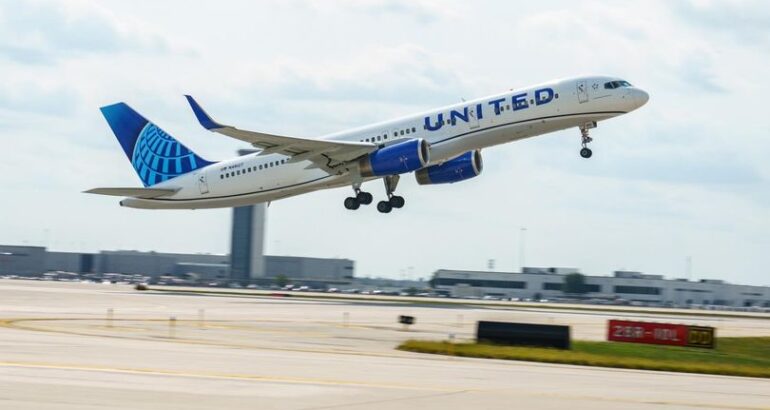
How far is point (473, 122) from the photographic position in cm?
5462

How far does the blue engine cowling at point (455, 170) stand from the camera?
6122cm

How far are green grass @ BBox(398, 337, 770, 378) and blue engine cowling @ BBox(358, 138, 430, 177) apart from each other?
698 inches

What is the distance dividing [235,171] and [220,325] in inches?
968

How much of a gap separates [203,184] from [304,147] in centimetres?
1006

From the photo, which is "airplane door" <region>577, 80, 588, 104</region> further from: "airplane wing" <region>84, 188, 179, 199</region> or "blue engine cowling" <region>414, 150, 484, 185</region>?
"airplane wing" <region>84, 188, 179, 199</region>

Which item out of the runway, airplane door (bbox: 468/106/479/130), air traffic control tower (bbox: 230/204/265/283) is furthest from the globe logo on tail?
air traffic control tower (bbox: 230/204/265/283)

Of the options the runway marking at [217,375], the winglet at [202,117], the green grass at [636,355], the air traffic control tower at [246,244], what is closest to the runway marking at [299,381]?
the runway marking at [217,375]

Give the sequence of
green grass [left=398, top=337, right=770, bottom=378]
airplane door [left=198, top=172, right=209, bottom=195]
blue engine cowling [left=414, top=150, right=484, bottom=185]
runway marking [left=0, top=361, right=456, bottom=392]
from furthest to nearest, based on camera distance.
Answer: airplane door [left=198, top=172, right=209, bottom=195] < blue engine cowling [left=414, top=150, right=484, bottom=185] < green grass [left=398, top=337, right=770, bottom=378] < runway marking [left=0, top=361, right=456, bottom=392]

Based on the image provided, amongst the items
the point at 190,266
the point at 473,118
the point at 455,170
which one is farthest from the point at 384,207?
the point at 190,266

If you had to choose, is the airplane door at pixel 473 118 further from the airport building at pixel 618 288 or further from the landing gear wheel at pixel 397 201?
the airport building at pixel 618 288

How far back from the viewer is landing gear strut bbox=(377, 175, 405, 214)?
6191 centimetres

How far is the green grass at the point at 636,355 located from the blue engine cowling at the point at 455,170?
68.5ft

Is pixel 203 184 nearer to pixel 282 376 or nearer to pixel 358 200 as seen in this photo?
pixel 358 200

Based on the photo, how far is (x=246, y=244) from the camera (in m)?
154
